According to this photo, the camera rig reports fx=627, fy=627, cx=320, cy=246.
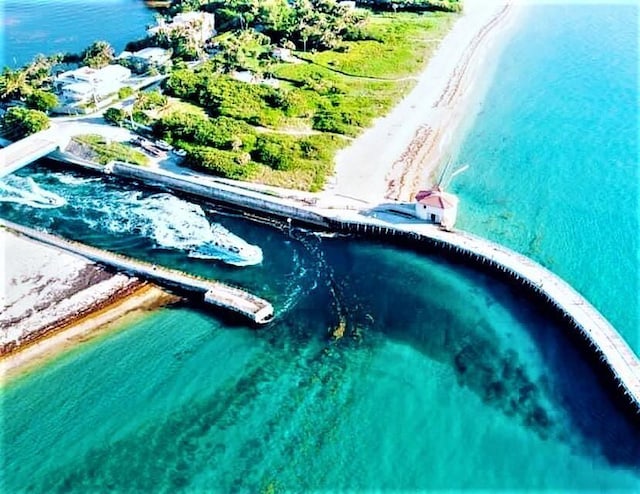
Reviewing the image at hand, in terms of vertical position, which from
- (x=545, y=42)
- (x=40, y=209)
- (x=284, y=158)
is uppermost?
(x=545, y=42)

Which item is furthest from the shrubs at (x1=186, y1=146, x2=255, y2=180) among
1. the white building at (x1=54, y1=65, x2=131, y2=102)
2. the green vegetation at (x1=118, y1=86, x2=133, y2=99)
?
the white building at (x1=54, y1=65, x2=131, y2=102)

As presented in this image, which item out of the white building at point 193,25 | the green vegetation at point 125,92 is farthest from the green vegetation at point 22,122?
the white building at point 193,25

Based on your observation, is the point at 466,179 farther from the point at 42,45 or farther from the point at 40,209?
the point at 42,45

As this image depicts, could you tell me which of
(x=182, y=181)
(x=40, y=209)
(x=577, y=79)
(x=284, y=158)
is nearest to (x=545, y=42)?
(x=577, y=79)

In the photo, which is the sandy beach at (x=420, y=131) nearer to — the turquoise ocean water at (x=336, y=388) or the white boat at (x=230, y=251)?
the turquoise ocean water at (x=336, y=388)

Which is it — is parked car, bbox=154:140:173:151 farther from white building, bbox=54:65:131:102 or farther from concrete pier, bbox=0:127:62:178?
white building, bbox=54:65:131:102

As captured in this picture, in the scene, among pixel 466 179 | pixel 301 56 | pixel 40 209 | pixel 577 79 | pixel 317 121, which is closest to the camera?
pixel 40 209
